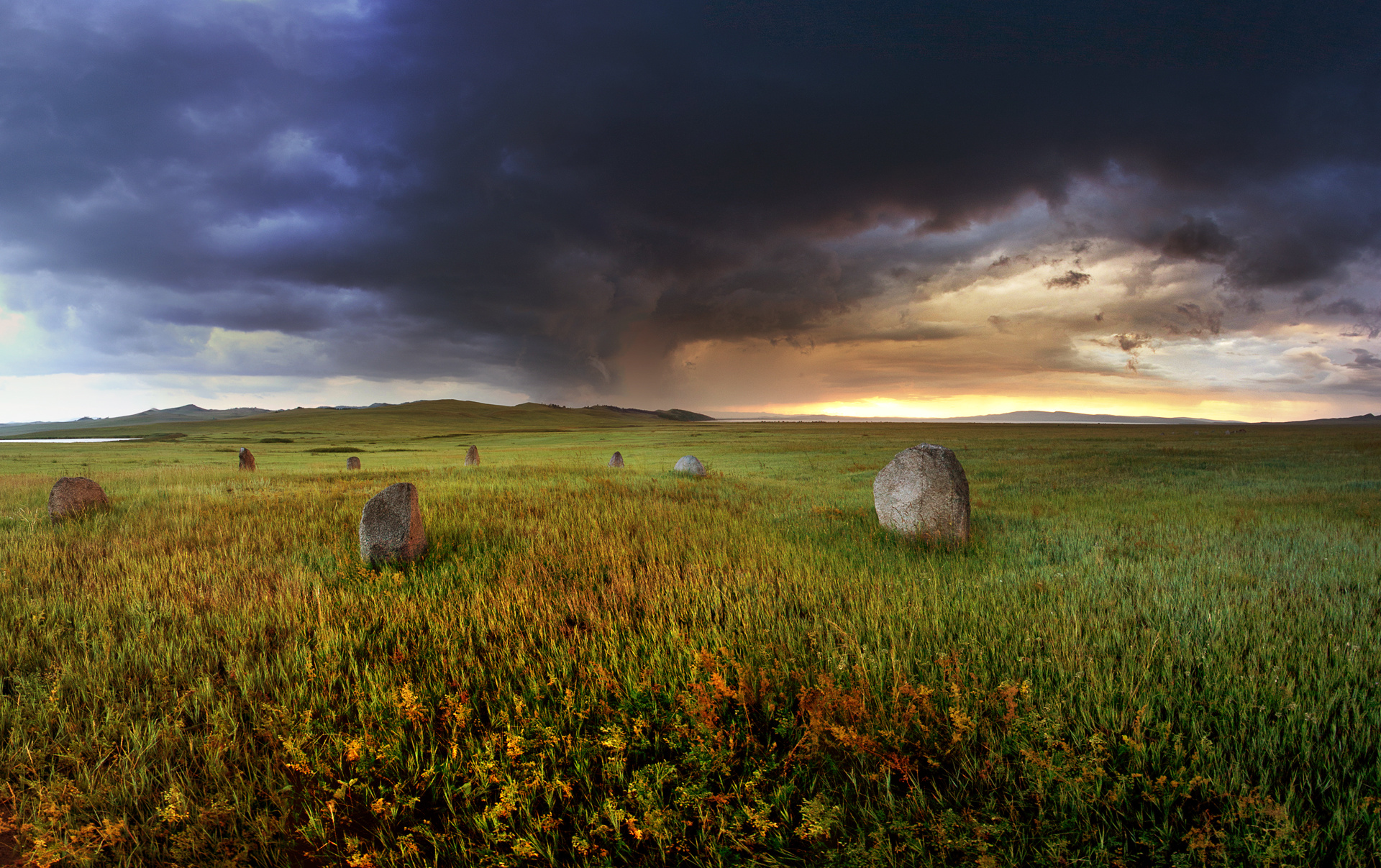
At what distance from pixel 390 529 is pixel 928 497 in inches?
307

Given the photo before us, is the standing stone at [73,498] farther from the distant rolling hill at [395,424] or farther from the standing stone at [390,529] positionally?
the distant rolling hill at [395,424]

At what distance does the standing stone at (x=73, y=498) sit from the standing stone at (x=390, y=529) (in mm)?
7422

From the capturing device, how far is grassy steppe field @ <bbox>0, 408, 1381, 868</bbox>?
2492mm

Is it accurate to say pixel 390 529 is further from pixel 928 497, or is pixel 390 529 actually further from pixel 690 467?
pixel 690 467

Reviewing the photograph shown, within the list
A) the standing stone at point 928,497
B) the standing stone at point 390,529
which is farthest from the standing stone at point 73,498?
the standing stone at point 928,497

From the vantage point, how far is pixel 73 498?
9.83 meters

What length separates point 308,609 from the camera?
521 centimetres

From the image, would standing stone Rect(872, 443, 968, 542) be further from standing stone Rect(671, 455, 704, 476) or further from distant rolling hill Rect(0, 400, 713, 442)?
distant rolling hill Rect(0, 400, 713, 442)

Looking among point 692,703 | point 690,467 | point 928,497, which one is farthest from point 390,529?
point 690,467

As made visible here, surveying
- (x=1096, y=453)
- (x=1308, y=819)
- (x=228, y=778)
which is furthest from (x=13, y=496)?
(x=1096, y=453)

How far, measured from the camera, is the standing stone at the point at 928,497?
7.91 m

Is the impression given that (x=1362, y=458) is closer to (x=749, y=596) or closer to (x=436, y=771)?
(x=749, y=596)

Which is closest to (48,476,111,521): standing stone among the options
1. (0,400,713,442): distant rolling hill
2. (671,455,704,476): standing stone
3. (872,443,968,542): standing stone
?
(671,455,704,476): standing stone

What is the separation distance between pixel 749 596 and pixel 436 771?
3.19 meters
